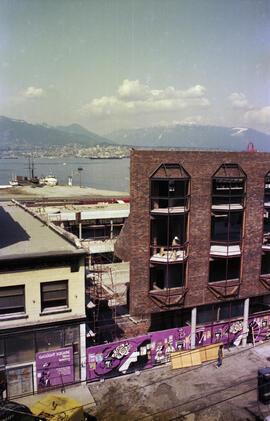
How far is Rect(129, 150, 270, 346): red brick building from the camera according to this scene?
2484cm

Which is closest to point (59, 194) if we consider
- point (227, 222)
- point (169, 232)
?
point (169, 232)

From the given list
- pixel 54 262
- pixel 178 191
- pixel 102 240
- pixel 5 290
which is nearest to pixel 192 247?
pixel 178 191

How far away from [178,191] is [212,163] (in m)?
3.09

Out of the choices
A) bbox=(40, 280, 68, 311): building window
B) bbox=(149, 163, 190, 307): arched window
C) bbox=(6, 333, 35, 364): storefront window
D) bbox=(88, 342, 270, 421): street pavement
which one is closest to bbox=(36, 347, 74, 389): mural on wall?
bbox=(6, 333, 35, 364): storefront window

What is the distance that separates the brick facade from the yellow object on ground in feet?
25.5

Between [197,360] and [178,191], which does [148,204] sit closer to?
[178,191]

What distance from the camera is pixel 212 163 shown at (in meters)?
26.0

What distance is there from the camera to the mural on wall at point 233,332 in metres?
28.0

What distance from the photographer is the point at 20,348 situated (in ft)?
70.2

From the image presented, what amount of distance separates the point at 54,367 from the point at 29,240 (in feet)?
26.8

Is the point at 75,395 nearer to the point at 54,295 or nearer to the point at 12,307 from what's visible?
the point at 54,295

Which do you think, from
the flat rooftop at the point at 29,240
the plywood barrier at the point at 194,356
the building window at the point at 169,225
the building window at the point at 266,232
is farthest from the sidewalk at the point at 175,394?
the flat rooftop at the point at 29,240

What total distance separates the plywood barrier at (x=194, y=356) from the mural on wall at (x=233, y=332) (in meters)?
0.91

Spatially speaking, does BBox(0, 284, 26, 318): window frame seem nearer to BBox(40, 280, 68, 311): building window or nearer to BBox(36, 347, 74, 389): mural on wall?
BBox(40, 280, 68, 311): building window
